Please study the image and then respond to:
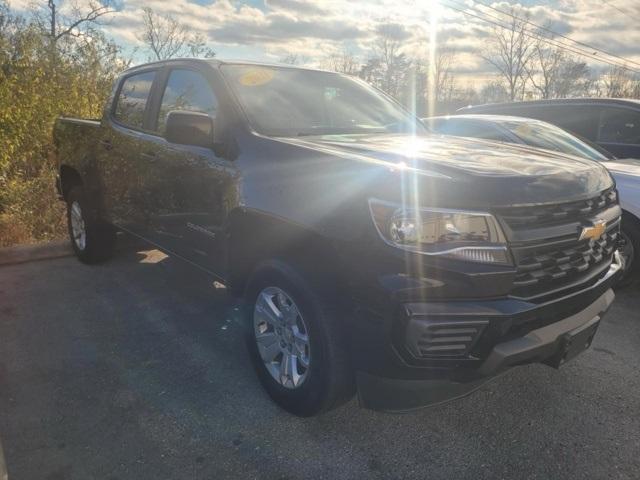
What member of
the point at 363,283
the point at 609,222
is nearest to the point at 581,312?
the point at 609,222

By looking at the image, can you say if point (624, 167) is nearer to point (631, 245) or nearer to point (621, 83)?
point (631, 245)

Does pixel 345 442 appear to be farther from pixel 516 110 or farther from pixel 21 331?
pixel 516 110

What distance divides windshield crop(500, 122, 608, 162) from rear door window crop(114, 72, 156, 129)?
11.9 ft

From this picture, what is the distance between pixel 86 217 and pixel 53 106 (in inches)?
132

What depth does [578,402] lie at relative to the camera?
2.81 meters

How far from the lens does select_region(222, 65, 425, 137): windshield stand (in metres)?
3.05

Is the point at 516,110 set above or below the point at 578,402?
above

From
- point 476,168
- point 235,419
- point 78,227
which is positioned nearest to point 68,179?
point 78,227

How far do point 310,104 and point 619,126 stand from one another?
502cm

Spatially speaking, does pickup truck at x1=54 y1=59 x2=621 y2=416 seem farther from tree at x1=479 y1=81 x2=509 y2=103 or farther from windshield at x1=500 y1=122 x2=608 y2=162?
tree at x1=479 y1=81 x2=509 y2=103

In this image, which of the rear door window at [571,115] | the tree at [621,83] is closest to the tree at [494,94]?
the tree at [621,83]

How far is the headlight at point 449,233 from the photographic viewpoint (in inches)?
76.8

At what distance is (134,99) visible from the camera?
427cm

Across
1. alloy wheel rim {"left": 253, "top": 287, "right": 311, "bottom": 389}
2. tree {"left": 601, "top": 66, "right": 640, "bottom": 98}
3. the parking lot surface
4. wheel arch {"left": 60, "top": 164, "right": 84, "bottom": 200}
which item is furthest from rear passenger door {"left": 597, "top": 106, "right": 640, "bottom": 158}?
tree {"left": 601, "top": 66, "right": 640, "bottom": 98}
